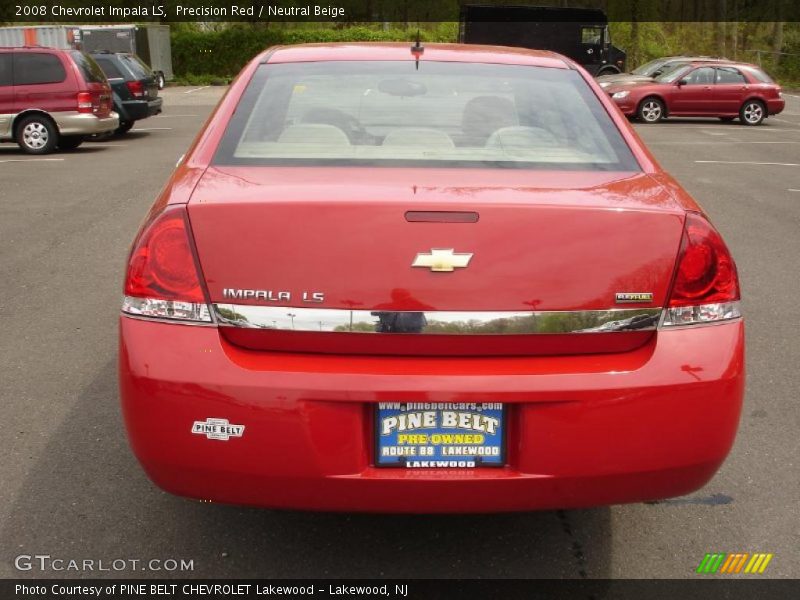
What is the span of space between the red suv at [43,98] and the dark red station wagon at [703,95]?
12.3 metres

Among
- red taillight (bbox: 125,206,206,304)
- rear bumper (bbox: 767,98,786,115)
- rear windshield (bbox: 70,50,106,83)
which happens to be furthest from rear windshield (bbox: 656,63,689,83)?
red taillight (bbox: 125,206,206,304)

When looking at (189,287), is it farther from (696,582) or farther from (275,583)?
(696,582)

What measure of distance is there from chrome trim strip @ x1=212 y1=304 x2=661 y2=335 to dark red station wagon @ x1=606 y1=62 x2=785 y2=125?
21.5 metres

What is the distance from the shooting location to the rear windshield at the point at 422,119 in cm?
319

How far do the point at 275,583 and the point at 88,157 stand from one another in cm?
1414

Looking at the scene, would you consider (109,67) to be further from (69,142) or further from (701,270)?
(701,270)

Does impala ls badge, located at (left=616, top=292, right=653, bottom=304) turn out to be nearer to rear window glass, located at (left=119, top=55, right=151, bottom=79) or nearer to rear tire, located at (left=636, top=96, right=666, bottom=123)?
rear window glass, located at (left=119, top=55, right=151, bottom=79)

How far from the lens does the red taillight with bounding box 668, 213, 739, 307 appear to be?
2740mm

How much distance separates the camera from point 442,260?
2.60m

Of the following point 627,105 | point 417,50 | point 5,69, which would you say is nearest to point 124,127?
point 5,69

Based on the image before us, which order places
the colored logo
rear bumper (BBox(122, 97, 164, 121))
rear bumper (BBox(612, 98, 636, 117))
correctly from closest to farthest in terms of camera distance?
the colored logo
rear bumper (BBox(122, 97, 164, 121))
rear bumper (BBox(612, 98, 636, 117))

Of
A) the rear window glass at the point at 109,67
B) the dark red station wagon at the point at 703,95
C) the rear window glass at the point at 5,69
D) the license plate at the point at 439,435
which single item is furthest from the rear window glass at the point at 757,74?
the license plate at the point at 439,435

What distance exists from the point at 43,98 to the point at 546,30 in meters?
20.7

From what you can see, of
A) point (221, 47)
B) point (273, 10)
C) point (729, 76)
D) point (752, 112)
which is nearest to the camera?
point (729, 76)
